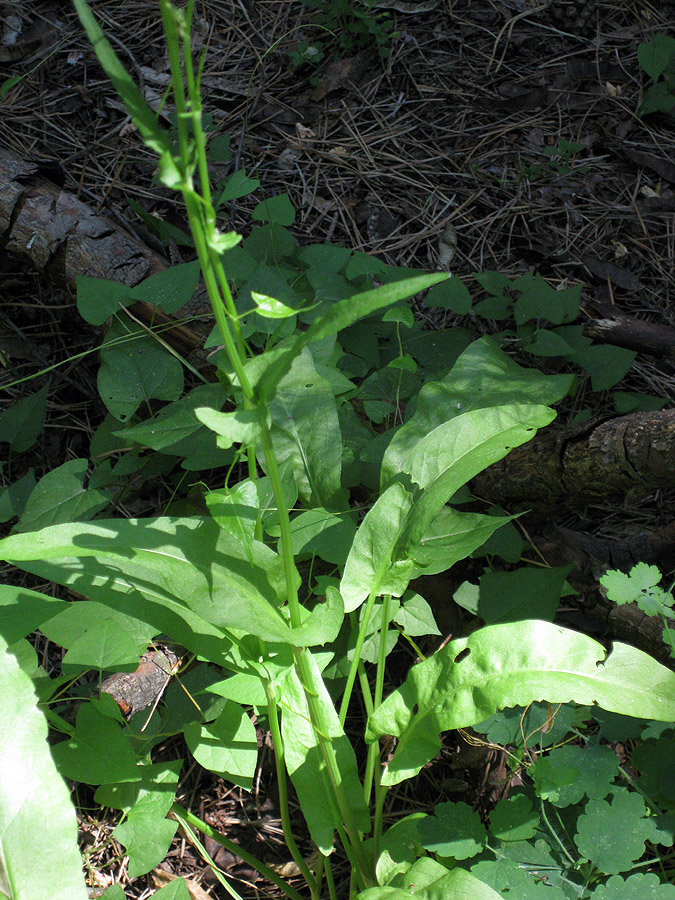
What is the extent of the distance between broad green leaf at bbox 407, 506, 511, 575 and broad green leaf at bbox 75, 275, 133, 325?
0.97m

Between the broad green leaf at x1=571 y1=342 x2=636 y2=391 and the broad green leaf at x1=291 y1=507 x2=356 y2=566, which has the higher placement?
the broad green leaf at x1=291 y1=507 x2=356 y2=566

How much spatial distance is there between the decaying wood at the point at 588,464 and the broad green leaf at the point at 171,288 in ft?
2.84

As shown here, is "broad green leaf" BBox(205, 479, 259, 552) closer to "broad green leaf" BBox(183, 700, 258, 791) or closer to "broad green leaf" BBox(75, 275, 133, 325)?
"broad green leaf" BBox(183, 700, 258, 791)

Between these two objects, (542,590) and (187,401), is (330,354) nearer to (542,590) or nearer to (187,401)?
(187,401)

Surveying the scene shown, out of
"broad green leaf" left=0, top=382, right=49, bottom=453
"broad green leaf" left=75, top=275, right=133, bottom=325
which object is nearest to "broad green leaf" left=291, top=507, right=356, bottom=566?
"broad green leaf" left=75, top=275, right=133, bottom=325

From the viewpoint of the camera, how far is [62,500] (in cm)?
149

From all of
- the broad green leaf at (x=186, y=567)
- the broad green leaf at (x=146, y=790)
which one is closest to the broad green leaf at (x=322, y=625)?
the broad green leaf at (x=186, y=567)

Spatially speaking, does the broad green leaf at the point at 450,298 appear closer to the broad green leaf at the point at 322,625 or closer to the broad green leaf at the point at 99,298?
the broad green leaf at the point at 99,298

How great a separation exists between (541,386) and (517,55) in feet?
6.71

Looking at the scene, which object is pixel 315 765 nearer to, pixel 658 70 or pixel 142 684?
pixel 142 684

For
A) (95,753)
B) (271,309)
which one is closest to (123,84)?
(271,309)

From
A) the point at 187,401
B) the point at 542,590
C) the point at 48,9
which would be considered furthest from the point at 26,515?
the point at 48,9

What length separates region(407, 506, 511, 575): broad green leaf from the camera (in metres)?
1.10

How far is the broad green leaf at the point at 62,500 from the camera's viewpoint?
57.4 inches
